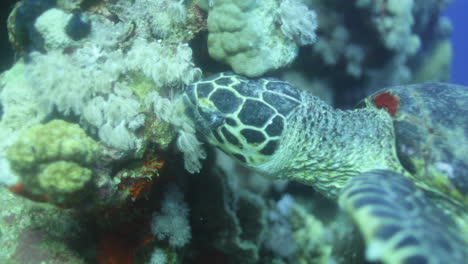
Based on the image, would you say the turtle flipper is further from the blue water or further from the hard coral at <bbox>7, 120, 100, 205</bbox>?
the blue water

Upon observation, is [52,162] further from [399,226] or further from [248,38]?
[399,226]

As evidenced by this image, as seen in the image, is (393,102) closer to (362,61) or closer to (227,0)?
(362,61)

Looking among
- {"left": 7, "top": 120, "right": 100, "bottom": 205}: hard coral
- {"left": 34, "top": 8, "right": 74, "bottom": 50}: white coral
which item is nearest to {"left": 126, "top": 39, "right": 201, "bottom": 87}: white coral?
{"left": 34, "top": 8, "right": 74, "bottom": 50}: white coral

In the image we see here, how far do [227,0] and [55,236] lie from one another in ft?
6.96

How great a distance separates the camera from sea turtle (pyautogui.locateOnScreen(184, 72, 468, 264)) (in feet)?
8.14

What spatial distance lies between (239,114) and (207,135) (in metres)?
0.34

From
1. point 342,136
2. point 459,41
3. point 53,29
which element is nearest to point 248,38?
point 342,136

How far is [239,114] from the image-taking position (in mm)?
2492

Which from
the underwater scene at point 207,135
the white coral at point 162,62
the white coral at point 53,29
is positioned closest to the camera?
the underwater scene at point 207,135

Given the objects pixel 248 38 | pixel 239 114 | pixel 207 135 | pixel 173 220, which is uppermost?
pixel 248 38

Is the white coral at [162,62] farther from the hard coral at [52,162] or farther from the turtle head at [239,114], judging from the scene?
the hard coral at [52,162]

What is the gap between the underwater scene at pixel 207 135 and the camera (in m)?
1.79

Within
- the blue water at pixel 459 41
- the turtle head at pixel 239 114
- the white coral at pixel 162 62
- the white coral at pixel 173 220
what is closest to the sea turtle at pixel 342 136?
the turtle head at pixel 239 114

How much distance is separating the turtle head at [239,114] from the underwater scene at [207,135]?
0.01 metres
